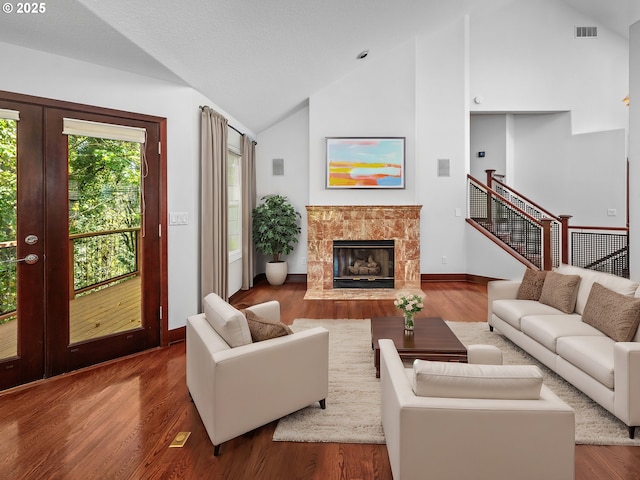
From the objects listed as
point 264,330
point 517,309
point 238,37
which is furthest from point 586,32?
point 264,330

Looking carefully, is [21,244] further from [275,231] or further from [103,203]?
[275,231]

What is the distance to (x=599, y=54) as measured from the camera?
7742 mm

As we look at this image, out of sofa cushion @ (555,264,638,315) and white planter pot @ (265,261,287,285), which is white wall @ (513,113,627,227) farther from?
white planter pot @ (265,261,287,285)

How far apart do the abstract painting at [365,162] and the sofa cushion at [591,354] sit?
426 centimetres

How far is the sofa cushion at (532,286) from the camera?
396 centimetres

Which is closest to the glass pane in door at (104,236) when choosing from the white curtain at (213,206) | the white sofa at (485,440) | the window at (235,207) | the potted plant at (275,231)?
the white curtain at (213,206)

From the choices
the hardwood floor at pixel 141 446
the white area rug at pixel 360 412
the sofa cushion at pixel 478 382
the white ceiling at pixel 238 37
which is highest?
the white ceiling at pixel 238 37

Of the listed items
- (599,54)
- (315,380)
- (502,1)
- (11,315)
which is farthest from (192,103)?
(599,54)

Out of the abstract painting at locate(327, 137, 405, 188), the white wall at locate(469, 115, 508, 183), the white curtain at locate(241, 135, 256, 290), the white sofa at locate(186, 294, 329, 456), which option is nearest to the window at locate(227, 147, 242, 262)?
the white curtain at locate(241, 135, 256, 290)

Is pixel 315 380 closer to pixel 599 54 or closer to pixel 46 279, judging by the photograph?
pixel 46 279

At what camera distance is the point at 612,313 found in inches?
111

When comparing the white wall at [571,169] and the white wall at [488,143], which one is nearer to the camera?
the white wall at [571,169]

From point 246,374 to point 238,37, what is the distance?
3.12m

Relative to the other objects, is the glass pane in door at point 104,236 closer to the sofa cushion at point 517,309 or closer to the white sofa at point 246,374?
the white sofa at point 246,374
